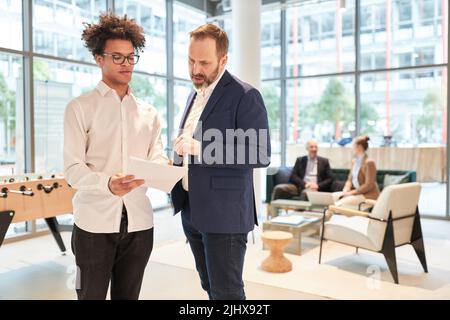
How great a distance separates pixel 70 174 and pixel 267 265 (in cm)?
302

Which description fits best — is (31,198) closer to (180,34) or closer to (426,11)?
(180,34)

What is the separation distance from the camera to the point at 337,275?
420 cm

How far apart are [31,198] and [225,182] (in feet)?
8.91

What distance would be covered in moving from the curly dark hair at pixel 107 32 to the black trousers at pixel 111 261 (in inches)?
27.7

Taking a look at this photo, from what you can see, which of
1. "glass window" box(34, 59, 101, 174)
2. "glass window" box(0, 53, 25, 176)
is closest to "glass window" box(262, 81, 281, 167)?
"glass window" box(34, 59, 101, 174)

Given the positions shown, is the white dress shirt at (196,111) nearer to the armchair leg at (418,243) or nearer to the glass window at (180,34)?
the armchair leg at (418,243)

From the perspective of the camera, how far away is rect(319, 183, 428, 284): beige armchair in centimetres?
398

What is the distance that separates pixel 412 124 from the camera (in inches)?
296

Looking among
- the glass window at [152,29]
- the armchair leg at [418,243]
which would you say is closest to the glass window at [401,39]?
the glass window at [152,29]

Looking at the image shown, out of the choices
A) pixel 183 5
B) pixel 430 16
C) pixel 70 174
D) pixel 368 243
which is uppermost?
pixel 183 5

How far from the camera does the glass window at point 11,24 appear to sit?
18.0 ft

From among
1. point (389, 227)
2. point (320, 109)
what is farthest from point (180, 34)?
point (389, 227)
